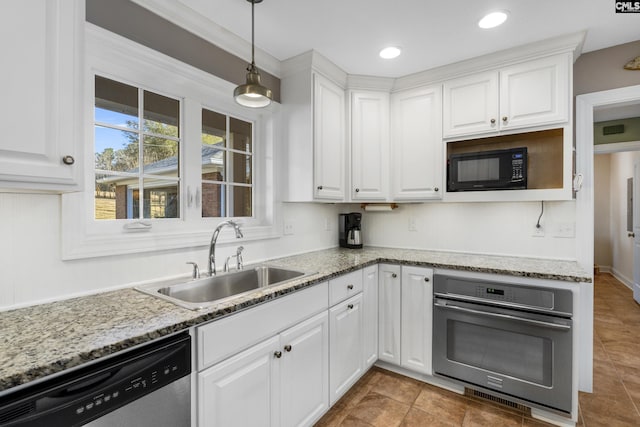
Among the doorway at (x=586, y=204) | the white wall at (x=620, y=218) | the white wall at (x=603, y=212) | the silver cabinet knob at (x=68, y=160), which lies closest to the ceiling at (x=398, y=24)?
the doorway at (x=586, y=204)

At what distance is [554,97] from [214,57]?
2.21m

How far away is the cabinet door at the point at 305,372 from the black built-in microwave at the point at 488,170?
1.45 m

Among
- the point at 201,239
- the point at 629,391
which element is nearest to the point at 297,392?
the point at 201,239

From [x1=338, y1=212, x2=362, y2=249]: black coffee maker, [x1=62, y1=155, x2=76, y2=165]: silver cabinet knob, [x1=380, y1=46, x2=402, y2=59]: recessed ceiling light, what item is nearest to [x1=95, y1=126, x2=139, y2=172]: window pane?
[x1=62, y1=155, x2=76, y2=165]: silver cabinet knob

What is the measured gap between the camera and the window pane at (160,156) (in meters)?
1.73

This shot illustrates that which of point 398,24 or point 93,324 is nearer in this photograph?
point 93,324

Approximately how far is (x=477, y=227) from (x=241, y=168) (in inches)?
77.0

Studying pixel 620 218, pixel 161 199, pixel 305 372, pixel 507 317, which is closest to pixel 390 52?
pixel 161 199

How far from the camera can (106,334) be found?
3.18ft

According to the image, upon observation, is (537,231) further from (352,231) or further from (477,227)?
(352,231)

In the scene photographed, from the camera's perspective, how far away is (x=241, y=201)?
7.50ft

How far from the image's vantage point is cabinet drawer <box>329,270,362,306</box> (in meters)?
1.89

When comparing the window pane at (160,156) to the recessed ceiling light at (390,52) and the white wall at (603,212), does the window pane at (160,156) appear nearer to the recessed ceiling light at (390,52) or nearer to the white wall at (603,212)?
the recessed ceiling light at (390,52)

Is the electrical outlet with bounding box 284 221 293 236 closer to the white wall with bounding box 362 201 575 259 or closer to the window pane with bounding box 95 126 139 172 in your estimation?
the white wall with bounding box 362 201 575 259
